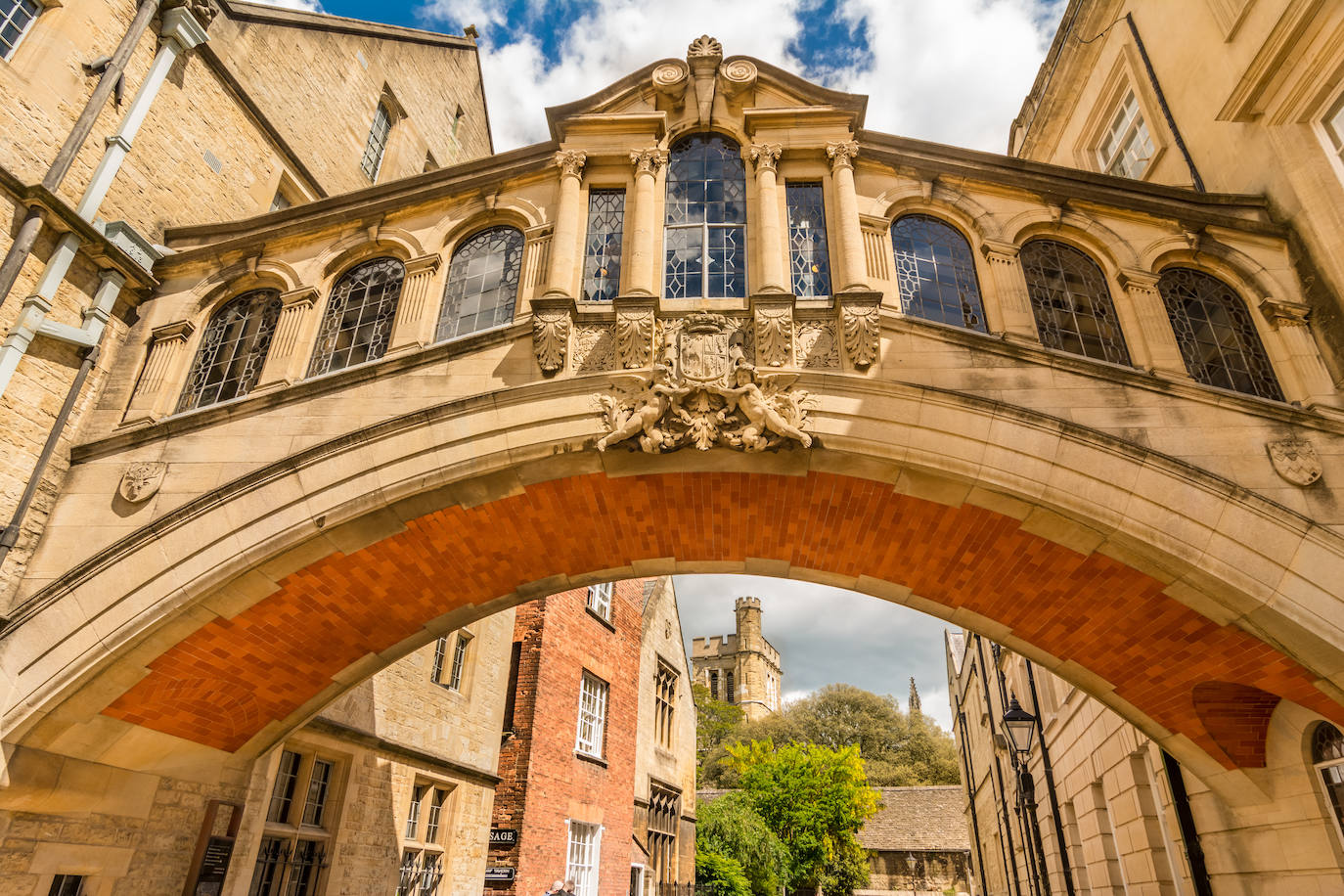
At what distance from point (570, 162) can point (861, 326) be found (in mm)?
3592

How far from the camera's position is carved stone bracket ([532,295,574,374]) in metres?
7.07

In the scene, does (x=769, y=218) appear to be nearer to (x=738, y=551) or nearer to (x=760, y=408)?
(x=760, y=408)

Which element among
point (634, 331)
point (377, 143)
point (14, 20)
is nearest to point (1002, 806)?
point (634, 331)

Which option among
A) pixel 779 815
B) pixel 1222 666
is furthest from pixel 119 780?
pixel 779 815

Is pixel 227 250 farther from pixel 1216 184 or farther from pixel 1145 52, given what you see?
pixel 1145 52

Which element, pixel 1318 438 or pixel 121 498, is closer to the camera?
pixel 1318 438

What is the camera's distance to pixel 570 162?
8297mm

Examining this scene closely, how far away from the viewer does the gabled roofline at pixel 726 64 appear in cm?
827

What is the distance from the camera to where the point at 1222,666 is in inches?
269

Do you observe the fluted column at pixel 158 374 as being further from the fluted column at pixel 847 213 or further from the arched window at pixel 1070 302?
the arched window at pixel 1070 302

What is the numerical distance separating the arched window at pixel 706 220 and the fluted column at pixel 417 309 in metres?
2.37

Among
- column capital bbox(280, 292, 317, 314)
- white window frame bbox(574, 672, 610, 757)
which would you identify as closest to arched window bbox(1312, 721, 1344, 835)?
column capital bbox(280, 292, 317, 314)

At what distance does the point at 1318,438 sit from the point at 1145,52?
6.91m

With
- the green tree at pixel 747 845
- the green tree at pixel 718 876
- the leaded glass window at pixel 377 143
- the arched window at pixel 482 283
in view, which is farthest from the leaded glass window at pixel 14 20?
the green tree at pixel 747 845
